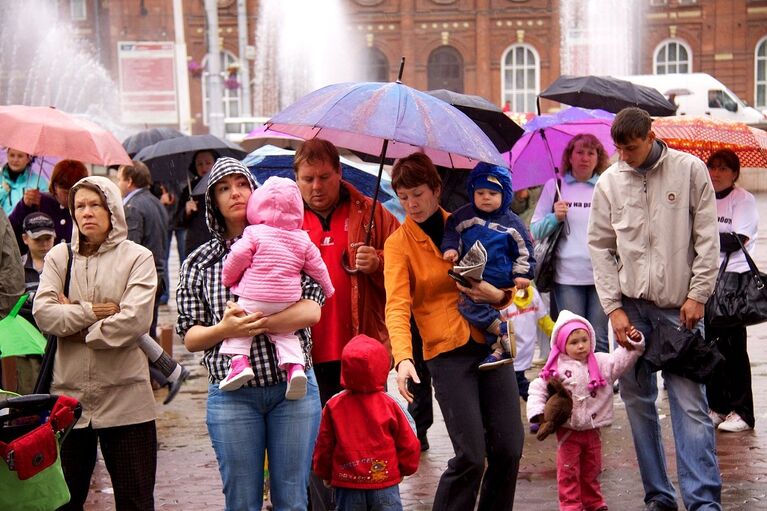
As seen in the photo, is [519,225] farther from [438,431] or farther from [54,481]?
[438,431]

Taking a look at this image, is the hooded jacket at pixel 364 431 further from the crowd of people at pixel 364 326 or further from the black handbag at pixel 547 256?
the black handbag at pixel 547 256

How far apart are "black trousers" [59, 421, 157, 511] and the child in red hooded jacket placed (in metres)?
0.92

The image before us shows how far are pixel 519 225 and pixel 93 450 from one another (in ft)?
7.42

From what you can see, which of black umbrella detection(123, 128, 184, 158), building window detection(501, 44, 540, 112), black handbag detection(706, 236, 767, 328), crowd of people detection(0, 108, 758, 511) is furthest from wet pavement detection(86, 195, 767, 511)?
building window detection(501, 44, 540, 112)

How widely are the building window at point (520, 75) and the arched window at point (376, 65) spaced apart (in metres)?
4.96

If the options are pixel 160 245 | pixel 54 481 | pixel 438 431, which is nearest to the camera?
pixel 54 481

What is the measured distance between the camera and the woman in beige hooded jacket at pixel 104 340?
5258mm

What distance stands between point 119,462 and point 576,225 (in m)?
4.12

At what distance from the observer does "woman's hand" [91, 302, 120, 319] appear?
5285 mm

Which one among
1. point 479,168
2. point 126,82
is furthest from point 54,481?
point 126,82

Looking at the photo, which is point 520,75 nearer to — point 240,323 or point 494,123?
point 494,123

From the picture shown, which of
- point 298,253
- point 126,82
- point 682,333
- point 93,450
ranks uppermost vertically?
point 126,82

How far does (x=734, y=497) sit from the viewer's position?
6230 mm

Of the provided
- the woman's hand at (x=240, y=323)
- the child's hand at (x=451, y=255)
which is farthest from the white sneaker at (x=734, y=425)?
the woman's hand at (x=240, y=323)
